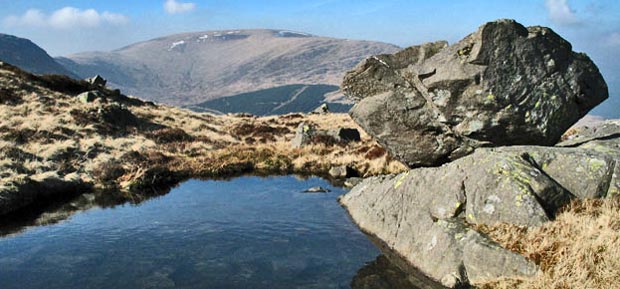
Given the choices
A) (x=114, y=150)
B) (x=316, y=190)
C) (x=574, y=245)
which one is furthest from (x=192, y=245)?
(x=114, y=150)

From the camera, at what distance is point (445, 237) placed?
43.8ft

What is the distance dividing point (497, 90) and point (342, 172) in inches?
605

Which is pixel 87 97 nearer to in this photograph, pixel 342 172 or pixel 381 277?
pixel 342 172

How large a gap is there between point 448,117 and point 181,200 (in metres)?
14.5

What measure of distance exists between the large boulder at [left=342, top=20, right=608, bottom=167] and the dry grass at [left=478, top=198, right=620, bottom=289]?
404 centimetres

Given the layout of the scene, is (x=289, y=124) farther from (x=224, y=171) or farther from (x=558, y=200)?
(x=558, y=200)

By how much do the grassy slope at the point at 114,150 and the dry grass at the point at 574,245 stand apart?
17.6 metres

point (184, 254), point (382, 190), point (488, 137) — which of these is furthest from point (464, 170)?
point (184, 254)

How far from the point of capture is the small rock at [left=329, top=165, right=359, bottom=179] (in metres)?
29.7

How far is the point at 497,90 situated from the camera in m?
15.7

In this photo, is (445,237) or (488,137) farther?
(488,137)

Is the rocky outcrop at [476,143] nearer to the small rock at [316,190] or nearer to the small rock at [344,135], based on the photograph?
the small rock at [316,190]

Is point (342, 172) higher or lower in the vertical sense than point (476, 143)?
lower

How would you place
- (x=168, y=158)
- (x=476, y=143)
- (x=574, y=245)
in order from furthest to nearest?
(x=168, y=158), (x=476, y=143), (x=574, y=245)
